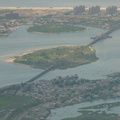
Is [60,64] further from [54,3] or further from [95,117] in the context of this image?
[54,3]

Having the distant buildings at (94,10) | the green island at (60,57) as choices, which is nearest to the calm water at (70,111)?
the green island at (60,57)

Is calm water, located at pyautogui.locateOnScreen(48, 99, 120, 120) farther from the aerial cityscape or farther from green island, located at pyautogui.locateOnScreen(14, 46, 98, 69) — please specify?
green island, located at pyautogui.locateOnScreen(14, 46, 98, 69)

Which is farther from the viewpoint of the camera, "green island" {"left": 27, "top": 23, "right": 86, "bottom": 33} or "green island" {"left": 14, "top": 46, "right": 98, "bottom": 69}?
"green island" {"left": 27, "top": 23, "right": 86, "bottom": 33}

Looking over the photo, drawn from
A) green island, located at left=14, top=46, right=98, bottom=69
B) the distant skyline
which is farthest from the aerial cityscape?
the distant skyline

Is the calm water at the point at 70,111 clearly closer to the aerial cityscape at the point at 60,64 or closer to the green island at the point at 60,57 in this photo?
the aerial cityscape at the point at 60,64

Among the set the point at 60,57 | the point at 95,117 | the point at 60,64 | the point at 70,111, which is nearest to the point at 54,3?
the point at 60,57

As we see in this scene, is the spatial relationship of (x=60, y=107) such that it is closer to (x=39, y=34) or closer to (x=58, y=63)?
(x=58, y=63)

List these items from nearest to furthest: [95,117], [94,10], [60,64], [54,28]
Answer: [95,117]
[60,64]
[54,28]
[94,10]

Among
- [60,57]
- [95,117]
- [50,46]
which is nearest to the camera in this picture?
[95,117]

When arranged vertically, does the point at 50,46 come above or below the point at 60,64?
below
